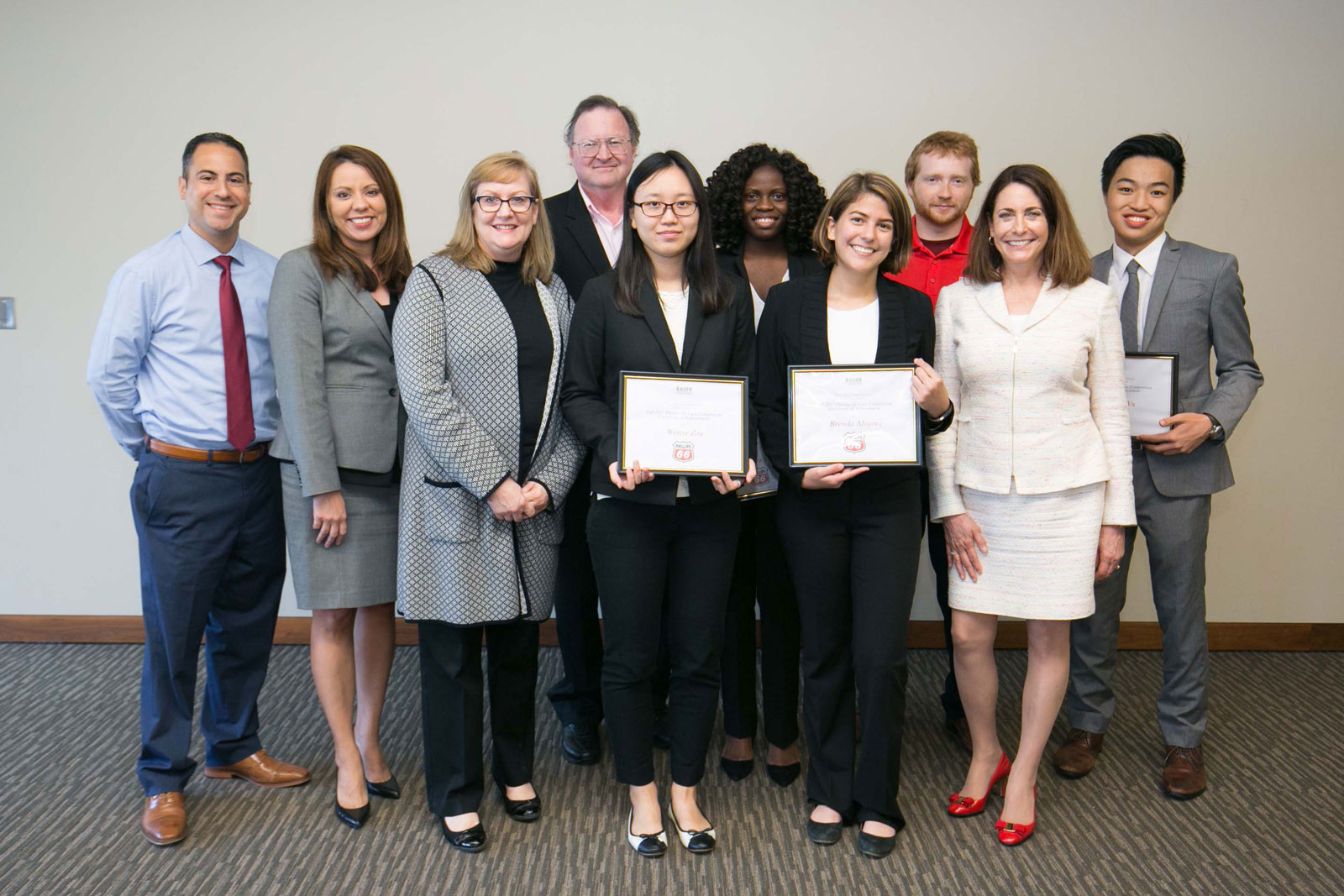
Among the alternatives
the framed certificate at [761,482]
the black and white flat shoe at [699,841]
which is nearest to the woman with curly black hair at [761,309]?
the framed certificate at [761,482]

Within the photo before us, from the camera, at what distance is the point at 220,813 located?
2.51m

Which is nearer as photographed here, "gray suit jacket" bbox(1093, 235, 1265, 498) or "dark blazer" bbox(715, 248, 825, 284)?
"dark blazer" bbox(715, 248, 825, 284)

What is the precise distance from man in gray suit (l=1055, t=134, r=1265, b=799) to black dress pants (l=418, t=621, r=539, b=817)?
1.57 m

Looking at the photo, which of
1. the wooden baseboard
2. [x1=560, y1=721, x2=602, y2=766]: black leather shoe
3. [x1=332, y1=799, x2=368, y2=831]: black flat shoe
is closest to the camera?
[x1=332, y1=799, x2=368, y2=831]: black flat shoe

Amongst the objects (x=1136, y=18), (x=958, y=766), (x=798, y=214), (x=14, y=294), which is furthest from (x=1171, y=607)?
(x=14, y=294)

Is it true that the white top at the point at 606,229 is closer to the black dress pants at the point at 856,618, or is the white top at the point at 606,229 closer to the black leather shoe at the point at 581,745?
the black dress pants at the point at 856,618

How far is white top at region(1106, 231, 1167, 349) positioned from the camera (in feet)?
8.75

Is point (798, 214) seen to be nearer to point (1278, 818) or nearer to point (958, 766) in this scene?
point (958, 766)

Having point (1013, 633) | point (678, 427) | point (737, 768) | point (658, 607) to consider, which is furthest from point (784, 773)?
point (1013, 633)

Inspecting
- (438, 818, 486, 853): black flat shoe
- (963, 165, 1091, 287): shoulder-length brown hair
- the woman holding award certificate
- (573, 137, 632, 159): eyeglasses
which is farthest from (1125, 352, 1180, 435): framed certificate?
(438, 818, 486, 853): black flat shoe

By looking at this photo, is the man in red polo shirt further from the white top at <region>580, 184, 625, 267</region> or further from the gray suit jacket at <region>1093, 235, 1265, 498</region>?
the white top at <region>580, 184, 625, 267</region>

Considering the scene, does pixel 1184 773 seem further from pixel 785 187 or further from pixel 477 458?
pixel 477 458

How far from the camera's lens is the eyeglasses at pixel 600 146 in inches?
108

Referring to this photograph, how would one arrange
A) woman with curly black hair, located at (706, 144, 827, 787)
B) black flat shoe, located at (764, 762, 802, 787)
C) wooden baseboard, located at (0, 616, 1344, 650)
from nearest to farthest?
woman with curly black hair, located at (706, 144, 827, 787) → black flat shoe, located at (764, 762, 802, 787) → wooden baseboard, located at (0, 616, 1344, 650)
